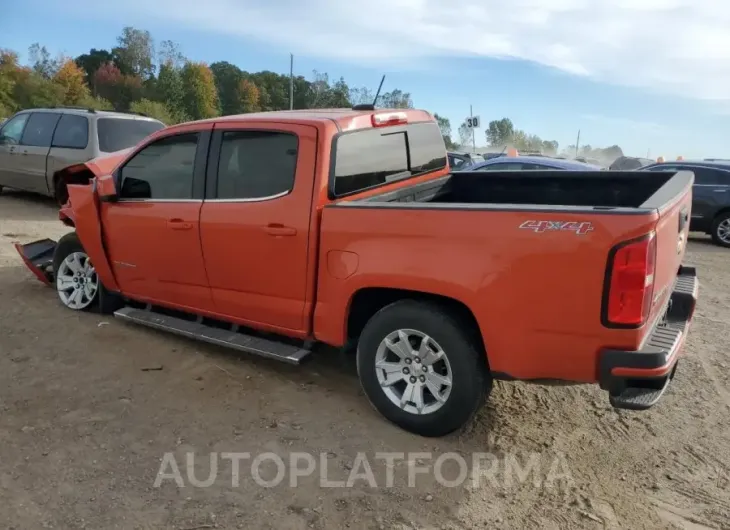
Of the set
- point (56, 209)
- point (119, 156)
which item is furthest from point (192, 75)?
point (119, 156)

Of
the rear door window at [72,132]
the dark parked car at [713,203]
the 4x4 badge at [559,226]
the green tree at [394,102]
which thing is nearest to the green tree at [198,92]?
the green tree at [394,102]

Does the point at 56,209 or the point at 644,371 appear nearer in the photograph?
the point at 644,371

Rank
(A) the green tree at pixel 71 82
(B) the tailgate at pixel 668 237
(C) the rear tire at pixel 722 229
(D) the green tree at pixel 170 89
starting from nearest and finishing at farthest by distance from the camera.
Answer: (B) the tailgate at pixel 668 237
(C) the rear tire at pixel 722 229
(A) the green tree at pixel 71 82
(D) the green tree at pixel 170 89

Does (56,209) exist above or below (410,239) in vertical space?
below

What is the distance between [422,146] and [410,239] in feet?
5.62

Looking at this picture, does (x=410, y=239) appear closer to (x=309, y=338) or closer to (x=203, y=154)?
(x=309, y=338)

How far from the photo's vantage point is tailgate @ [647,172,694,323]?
2980mm

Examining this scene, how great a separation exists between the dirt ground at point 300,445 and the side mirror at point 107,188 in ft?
3.74

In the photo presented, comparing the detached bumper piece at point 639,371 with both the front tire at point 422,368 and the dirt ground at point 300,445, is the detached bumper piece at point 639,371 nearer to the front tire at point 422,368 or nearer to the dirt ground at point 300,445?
the dirt ground at point 300,445

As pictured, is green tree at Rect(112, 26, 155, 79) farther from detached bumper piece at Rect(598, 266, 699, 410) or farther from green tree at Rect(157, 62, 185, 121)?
A: detached bumper piece at Rect(598, 266, 699, 410)

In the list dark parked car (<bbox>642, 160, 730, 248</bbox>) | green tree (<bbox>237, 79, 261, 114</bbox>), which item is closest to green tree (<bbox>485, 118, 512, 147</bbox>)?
green tree (<bbox>237, 79, 261, 114</bbox>)

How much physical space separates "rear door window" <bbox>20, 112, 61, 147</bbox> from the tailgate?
9.93 m

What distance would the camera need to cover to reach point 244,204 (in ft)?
13.4

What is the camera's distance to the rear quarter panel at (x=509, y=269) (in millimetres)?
2855
